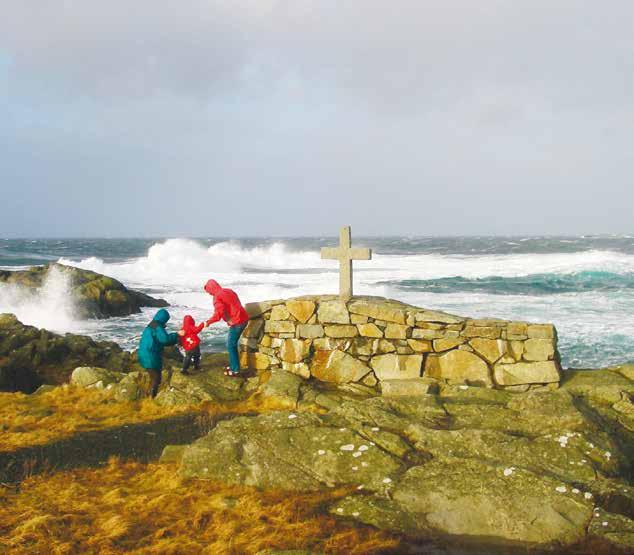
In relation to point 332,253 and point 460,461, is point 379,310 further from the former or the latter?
point 460,461

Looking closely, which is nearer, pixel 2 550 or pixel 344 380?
pixel 2 550

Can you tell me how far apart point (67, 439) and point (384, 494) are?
13.7 feet

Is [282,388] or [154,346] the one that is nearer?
[282,388]

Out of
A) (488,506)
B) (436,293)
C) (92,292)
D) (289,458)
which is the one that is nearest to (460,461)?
(488,506)

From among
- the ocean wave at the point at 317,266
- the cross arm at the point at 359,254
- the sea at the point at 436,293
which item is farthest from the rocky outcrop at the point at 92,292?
the cross arm at the point at 359,254

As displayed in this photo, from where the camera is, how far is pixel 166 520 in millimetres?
4422

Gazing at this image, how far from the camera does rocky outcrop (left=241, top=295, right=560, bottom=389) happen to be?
320 inches

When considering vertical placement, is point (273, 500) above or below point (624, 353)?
above

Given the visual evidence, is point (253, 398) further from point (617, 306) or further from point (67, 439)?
point (617, 306)

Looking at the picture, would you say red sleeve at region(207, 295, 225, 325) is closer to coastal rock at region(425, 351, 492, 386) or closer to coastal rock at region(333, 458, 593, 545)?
coastal rock at region(425, 351, 492, 386)

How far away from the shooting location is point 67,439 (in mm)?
6621

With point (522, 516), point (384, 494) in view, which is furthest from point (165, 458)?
point (522, 516)

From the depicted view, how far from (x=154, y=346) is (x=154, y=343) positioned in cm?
5

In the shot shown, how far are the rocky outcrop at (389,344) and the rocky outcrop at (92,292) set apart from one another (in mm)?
15366
